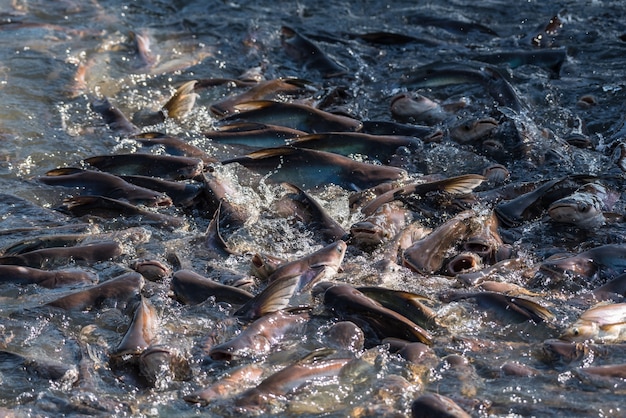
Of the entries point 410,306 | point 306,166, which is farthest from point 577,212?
point 306,166

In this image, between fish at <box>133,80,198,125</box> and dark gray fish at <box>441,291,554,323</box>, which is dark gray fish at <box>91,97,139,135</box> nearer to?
fish at <box>133,80,198,125</box>

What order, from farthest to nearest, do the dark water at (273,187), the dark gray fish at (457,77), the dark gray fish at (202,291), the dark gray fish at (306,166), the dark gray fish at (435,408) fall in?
1. the dark gray fish at (457,77)
2. the dark gray fish at (306,166)
3. the dark gray fish at (202,291)
4. the dark water at (273,187)
5. the dark gray fish at (435,408)

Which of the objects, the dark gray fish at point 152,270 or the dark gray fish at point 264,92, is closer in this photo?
the dark gray fish at point 152,270

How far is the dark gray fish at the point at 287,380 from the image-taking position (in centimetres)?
314

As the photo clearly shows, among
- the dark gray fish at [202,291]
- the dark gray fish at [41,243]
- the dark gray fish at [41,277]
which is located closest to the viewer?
the dark gray fish at [202,291]

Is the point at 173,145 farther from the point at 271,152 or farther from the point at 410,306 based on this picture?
the point at 410,306

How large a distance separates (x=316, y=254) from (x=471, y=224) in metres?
0.85

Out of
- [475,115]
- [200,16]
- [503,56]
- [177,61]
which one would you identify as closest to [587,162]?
[475,115]

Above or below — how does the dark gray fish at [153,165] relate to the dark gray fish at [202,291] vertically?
below

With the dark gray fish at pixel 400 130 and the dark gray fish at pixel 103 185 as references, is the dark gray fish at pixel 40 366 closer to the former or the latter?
the dark gray fish at pixel 103 185

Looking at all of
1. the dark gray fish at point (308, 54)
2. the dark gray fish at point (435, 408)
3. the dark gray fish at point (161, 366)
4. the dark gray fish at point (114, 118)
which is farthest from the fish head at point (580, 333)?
the dark gray fish at point (308, 54)

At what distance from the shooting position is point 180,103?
5.86 metres

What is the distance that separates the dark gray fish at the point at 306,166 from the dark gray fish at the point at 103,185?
0.59 metres

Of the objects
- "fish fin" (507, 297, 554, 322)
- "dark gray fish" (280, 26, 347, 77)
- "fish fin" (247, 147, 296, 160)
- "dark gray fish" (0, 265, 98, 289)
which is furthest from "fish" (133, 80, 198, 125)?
"fish fin" (507, 297, 554, 322)
